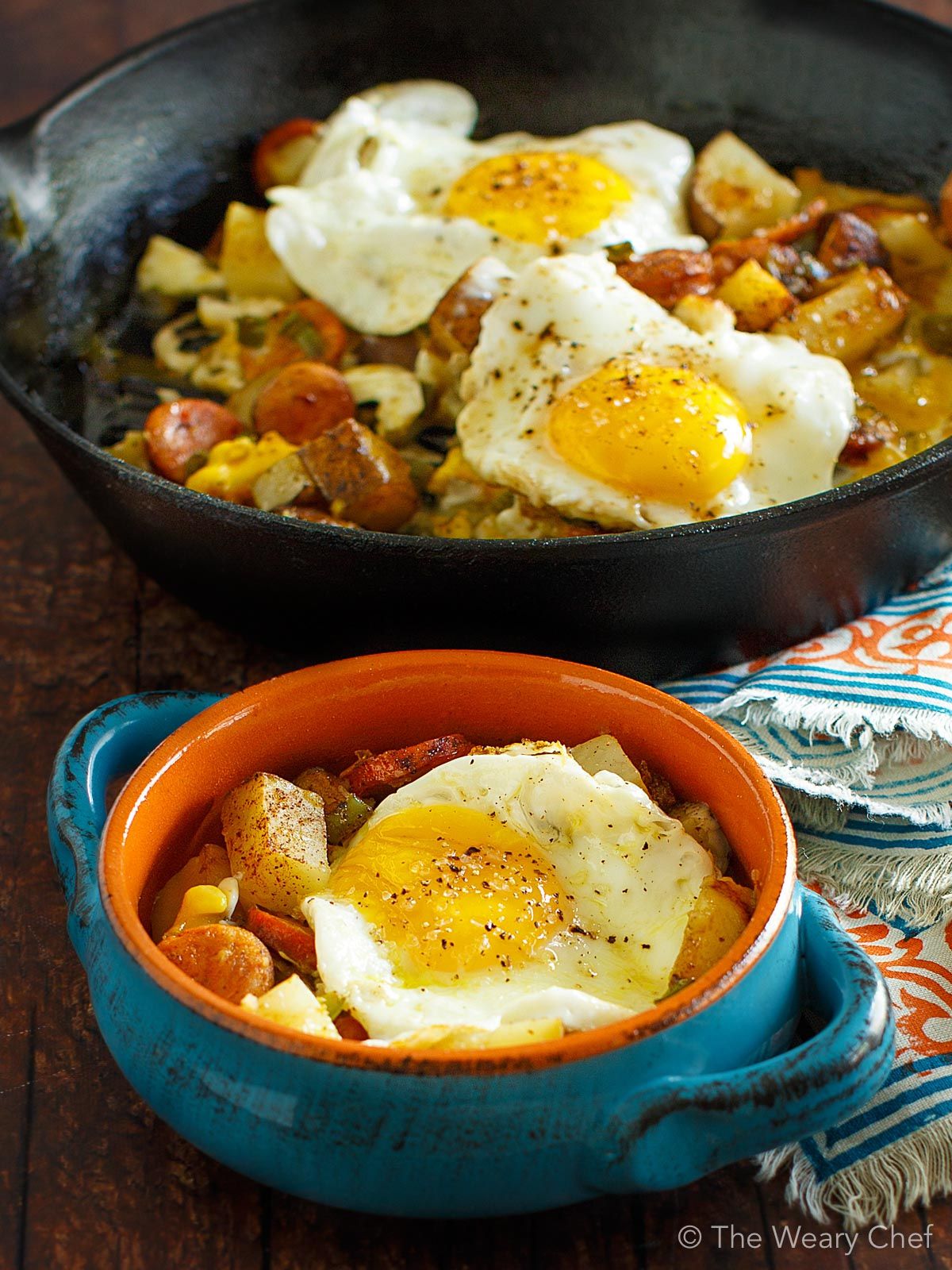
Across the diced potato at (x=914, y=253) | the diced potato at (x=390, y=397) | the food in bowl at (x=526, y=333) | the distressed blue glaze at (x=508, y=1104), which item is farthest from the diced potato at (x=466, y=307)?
the distressed blue glaze at (x=508, y=1104)

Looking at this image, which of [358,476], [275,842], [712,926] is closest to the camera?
[712,926]

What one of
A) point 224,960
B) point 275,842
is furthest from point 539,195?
point 224,960

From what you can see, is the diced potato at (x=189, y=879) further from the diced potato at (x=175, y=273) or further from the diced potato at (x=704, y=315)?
the diced potato at (x=175, y=273)

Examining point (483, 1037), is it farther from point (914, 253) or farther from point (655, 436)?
point (914, 253)

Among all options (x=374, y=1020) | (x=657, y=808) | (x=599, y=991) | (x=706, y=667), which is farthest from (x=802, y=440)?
(x=374, y=1020)

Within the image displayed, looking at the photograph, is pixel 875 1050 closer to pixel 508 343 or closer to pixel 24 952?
pixel 24 952
